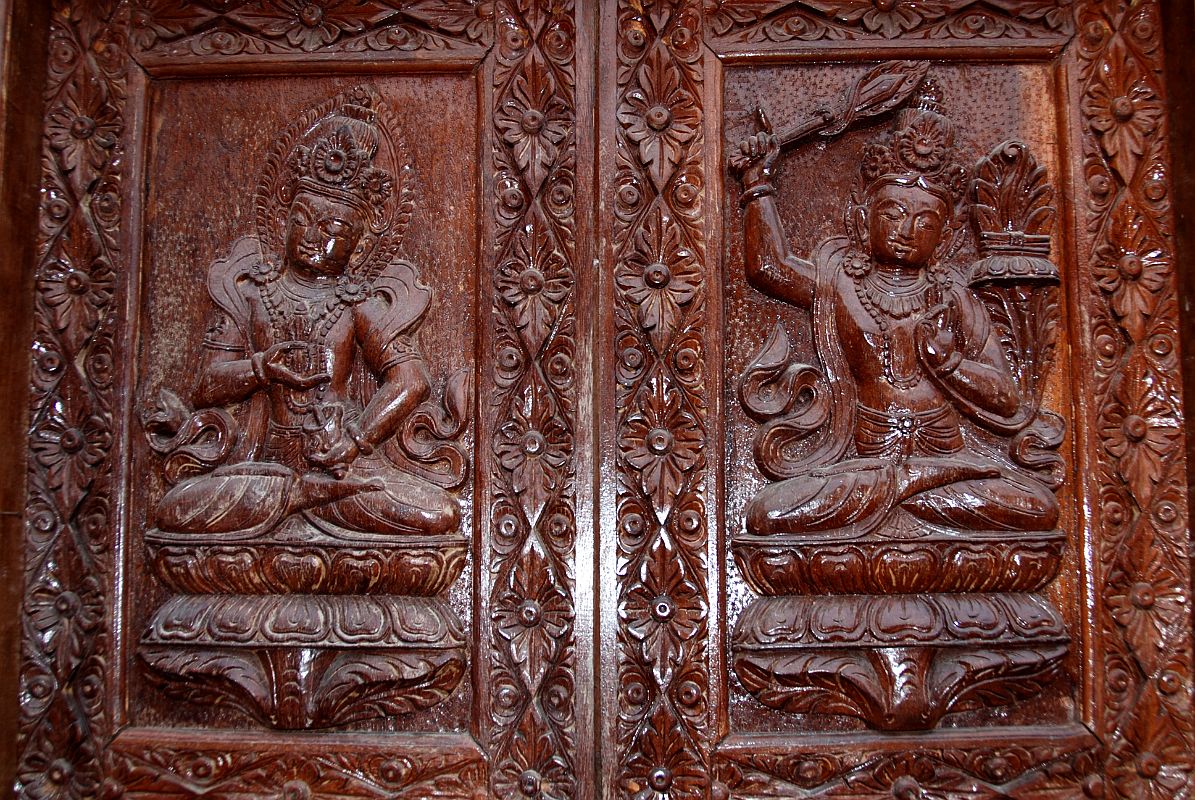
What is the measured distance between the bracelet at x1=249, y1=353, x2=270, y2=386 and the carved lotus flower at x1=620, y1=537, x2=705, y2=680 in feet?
3.58

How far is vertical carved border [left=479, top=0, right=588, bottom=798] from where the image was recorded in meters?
2.14

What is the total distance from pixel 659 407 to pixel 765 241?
20.4 inches

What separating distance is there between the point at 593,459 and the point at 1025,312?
1.20 m

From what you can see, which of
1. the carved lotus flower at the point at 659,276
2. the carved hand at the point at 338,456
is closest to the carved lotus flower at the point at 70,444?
the carved hand at the point at 338,456

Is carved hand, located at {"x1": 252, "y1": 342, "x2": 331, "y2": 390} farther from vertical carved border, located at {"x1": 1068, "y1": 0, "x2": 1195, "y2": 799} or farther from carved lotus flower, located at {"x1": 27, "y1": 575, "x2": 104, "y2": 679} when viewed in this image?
vertical carved border, located at {"x1": 1068, "y1": 0, "x2": 1195, "y2": 799}

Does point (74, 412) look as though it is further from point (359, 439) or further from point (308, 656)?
point (308, 656)

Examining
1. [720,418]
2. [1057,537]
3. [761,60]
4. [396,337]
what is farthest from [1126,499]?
[396,337]

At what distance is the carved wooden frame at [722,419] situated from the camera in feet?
6.98

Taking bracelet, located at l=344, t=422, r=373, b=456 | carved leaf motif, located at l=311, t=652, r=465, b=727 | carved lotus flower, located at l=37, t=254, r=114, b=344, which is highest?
carved lotus flower, located at l=37, t=254, r=114, b=344

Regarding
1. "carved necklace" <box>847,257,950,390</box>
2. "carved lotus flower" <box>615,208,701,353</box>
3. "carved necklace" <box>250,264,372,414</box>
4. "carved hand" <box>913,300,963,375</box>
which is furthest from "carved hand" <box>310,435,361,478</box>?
"carved hand" <box>913,300,963,375</box>

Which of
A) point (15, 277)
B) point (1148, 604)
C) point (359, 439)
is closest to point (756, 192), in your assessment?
point (359, 439)

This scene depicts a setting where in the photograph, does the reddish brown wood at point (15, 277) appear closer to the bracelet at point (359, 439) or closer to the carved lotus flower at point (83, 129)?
the carved lotus flower at point (83, 129)

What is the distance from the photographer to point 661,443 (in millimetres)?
2178

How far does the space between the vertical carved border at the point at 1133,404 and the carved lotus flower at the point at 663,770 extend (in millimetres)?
1021
